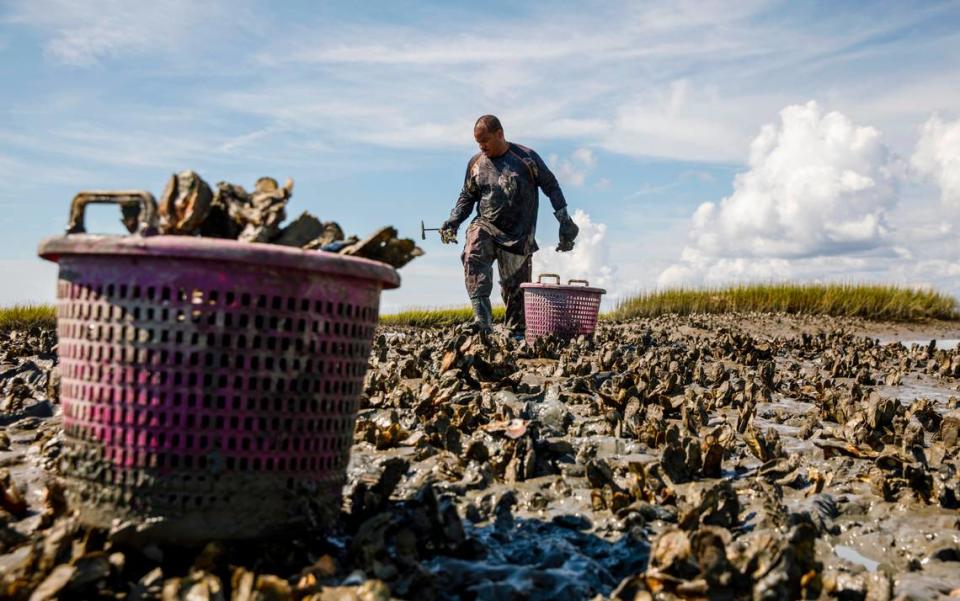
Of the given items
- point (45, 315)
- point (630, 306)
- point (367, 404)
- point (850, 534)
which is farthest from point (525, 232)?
point (630, 306)

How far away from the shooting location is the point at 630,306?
21594 mm

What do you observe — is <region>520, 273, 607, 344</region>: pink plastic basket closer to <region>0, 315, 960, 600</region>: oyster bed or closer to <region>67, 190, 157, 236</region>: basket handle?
<region>0, 315, 960, 600</region>: oyster bed

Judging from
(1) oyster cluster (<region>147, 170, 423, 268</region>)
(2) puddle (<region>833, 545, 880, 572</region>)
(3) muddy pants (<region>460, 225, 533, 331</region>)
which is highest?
(3) muddy pants (<region>460, 225, 533, 331</region>)

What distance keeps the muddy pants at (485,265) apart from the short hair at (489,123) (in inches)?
47.3

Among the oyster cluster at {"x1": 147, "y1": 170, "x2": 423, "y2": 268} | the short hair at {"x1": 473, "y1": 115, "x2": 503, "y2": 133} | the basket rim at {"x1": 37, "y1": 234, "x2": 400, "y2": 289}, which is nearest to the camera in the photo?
the basket rim at {"x1": 37, "y1": 234, "x2": 400, "y2": 289}

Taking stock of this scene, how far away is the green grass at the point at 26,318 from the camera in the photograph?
14.1 meters

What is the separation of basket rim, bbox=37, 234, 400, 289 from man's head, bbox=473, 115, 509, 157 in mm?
6865

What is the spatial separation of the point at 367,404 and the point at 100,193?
301 cm

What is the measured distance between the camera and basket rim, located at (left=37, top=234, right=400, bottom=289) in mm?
2590

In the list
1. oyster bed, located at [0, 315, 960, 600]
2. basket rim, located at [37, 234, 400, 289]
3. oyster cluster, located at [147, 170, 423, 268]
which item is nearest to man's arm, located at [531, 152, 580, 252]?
oyster bed, located at [0, 315, 960, 600]

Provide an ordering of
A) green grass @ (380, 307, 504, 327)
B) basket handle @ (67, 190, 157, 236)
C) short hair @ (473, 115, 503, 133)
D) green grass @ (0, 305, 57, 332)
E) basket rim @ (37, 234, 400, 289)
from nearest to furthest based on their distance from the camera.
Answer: basket rim @ (37, 234, 400, 289)
basket handle @ (67, 190, 157, 236)
short hair @ (473, 115, 503, 133)
green grass @ (0, 305, 57, 332)
green grass @ (380, 307, 504, 327)

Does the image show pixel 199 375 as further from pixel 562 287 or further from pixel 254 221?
pixel 562 287

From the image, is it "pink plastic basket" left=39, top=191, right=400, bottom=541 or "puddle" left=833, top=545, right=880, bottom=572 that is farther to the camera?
"puddle" left=833, top=545, right=880, bottom=572

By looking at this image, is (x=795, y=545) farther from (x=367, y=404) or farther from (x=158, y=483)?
(x=367, y=404)
